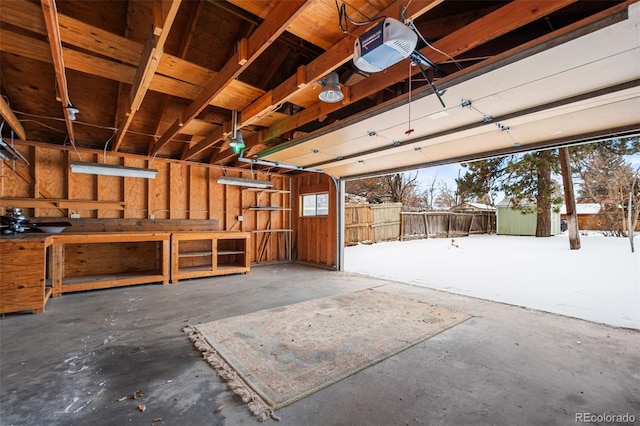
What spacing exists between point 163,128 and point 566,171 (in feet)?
32.0

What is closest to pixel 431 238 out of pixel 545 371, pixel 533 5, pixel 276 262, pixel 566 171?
pixel 566 171

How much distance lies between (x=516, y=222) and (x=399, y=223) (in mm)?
7030

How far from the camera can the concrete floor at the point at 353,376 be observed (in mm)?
1699

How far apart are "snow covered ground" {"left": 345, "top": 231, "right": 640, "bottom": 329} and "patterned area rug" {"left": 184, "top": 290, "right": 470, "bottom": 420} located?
156 cm

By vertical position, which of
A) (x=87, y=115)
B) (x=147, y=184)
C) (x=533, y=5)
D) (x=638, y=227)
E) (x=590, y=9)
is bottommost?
(x=638, y=227)

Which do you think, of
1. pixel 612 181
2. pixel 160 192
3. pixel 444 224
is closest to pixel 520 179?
pixel 612 181

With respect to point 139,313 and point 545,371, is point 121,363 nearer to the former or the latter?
point 139,313

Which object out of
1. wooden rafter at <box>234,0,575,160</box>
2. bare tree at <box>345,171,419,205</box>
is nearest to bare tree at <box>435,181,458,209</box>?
bare tree at <box>345,171,419,205</box>

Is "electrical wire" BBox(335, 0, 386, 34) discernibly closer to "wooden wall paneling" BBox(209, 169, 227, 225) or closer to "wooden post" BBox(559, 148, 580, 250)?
"wooden wall paneling" BBox(209, 169, 227, 225)

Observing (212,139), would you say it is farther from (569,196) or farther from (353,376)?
(569,196)

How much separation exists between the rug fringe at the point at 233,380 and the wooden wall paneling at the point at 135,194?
3.86 meters

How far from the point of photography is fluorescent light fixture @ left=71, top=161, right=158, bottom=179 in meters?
4.39

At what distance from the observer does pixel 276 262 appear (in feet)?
24.8

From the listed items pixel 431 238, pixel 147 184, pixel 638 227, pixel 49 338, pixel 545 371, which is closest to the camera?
pixel 545 371
